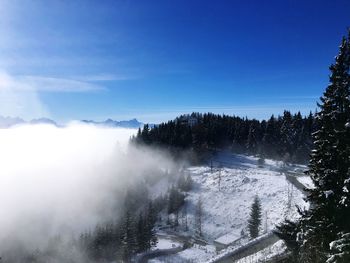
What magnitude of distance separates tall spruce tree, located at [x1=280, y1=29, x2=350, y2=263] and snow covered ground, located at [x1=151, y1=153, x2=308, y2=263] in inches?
2072

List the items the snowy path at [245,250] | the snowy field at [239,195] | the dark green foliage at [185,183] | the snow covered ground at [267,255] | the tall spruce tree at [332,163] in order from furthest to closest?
the dark green foliage at [185,183], the snowy field at [239,195], the snowy path at [245,250], the snow covered ground at [267,255], the tall spruce tree at [332,163]

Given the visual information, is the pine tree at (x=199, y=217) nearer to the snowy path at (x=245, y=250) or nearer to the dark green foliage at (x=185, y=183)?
the dark green foliage at (x=185, y=183)

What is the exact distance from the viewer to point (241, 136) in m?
144

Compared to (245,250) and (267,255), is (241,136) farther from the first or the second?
(267,255)

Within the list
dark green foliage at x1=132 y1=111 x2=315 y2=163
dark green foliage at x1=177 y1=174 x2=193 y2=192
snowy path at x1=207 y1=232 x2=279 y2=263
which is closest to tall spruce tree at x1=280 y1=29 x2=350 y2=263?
snowy path at x1=207 y1=232 x2=279 y2=263

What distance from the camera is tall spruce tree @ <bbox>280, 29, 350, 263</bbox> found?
57.7ft

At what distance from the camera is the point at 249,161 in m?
128

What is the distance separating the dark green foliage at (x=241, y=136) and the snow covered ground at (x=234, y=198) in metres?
8.37

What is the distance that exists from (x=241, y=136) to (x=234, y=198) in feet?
162

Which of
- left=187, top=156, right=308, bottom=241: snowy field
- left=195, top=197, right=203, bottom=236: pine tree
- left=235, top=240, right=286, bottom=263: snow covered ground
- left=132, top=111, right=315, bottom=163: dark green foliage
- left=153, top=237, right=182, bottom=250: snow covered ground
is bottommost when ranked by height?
left=153, top=237, right=182, bottom=250: snow covered ground

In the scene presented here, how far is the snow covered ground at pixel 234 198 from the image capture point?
77.5 meters

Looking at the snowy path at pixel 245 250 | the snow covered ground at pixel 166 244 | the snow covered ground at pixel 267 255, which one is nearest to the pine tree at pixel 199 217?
the snow covered ground at pixel 166 244

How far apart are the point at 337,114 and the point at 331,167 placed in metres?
2.94

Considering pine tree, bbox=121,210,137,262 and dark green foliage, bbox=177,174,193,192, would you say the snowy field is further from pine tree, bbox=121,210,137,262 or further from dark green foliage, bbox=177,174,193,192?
pine tree, bbox=121,210,137,262
